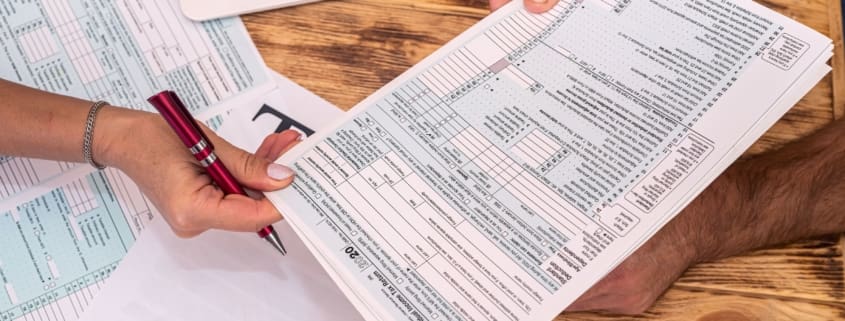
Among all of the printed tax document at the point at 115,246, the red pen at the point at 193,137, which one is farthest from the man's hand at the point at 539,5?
the red pen at the point at 193,137

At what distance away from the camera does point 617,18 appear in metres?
0.69

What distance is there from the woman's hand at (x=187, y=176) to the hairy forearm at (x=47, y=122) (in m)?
0.02

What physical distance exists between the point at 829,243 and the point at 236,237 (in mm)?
577

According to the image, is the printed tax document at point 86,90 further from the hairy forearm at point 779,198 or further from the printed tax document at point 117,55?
the hairy forearm at point 779,198

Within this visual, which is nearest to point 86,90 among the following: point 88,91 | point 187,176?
point 88,91

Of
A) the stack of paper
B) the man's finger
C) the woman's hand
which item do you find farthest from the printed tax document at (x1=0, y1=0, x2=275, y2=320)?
the man's finger

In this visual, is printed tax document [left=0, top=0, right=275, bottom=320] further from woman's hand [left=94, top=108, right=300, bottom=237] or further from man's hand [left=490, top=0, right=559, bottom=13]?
man's hand [left=490, top=0, right=559, bottom=13]

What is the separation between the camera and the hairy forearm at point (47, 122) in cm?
67

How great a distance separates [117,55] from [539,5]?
48 cm

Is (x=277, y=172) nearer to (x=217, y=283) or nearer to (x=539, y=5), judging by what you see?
(x=217, y=283)

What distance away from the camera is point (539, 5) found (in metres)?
0.70

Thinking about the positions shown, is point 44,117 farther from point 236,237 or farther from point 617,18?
point 617,18

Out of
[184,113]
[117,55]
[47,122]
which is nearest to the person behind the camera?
[184,113]

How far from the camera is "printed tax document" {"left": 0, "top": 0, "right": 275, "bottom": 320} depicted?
2.33 ft
